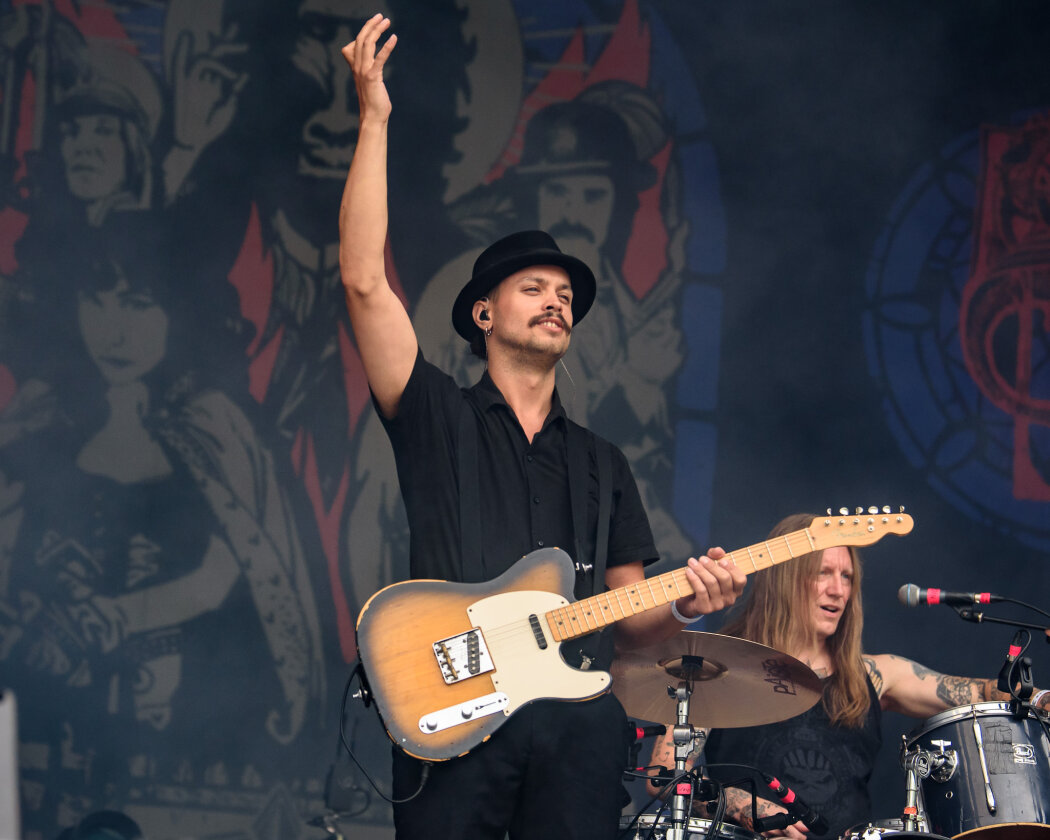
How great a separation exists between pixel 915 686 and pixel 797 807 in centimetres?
122

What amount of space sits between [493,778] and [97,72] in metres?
4.06

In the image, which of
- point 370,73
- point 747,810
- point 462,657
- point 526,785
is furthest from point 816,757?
point 370,73

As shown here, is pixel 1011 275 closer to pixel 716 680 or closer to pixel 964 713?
pixel 964 713

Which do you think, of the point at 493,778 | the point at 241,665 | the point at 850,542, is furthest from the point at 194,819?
the point at 850,542

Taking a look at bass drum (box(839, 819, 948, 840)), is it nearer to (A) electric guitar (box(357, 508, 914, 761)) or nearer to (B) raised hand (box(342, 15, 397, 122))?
(A) electric guitar (box(357, 508, 914, 761))

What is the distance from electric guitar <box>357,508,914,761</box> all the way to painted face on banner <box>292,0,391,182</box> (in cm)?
304

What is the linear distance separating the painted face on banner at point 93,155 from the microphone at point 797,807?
3.83 meters

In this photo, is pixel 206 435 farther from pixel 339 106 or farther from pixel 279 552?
pixel 339 106

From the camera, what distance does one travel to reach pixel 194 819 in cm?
464

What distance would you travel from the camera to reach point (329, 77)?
5.25 m

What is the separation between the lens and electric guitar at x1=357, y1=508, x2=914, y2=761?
8.24 ft

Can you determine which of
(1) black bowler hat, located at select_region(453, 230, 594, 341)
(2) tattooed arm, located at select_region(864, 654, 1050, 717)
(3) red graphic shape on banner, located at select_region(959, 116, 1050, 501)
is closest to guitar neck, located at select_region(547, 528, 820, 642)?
(1) black bowler hat, located at select_region(453, 230, 594, 341)

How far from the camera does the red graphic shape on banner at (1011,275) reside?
470cm

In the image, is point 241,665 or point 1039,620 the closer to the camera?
point 1039,620
